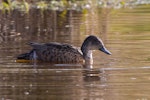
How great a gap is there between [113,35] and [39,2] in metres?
13.5

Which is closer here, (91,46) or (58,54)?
(58,54)

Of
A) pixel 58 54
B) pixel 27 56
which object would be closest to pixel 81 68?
pixel 58 54

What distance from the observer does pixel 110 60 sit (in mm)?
12969

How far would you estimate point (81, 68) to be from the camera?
1236 centimetres

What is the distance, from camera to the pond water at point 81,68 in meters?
9.87

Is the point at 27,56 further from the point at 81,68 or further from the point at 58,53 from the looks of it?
the point at 81,68

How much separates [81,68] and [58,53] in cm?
105

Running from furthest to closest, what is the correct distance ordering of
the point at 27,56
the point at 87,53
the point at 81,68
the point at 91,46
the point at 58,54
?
the point at 91,46 → the point at 87,53 → the point at 58,54 → the point at 27,56 → the point at 81,68

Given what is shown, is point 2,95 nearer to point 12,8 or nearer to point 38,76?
point 38,76

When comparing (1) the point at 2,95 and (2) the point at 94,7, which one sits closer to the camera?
(1) the point at 2,95

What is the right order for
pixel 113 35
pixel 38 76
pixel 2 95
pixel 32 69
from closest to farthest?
pixel 2 95
pixel 38 76
pixel 32 69
pixel 113 35

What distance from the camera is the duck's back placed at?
13.2 m

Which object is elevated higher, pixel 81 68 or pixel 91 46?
pixel 91 46

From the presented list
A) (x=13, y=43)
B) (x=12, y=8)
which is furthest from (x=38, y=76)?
(x=12, y=8)
